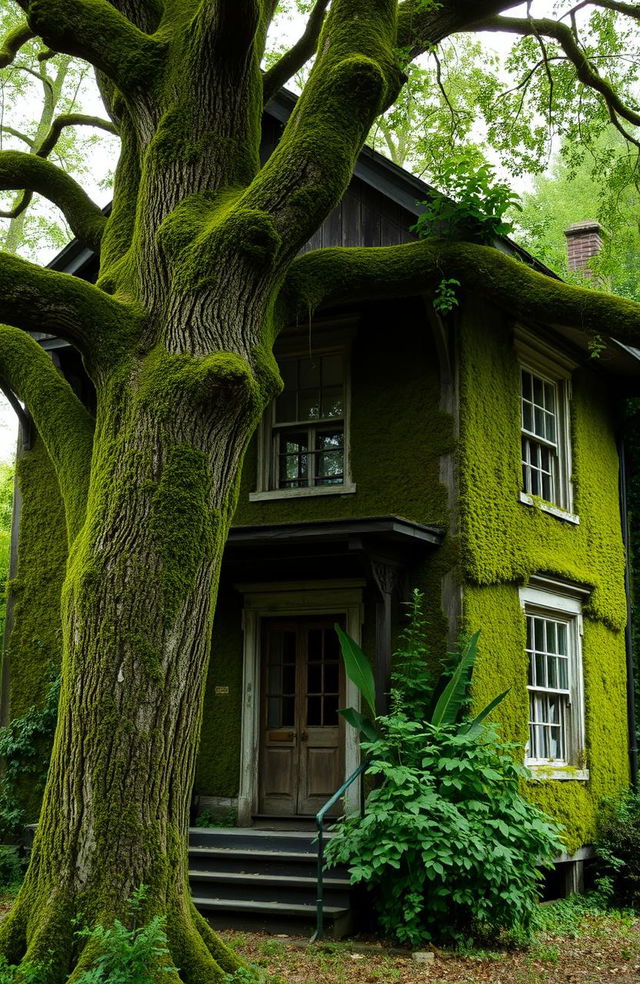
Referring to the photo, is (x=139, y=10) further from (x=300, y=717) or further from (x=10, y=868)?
(x=10, y=868)

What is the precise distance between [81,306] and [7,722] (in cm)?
760

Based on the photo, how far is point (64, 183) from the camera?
895 centimetres

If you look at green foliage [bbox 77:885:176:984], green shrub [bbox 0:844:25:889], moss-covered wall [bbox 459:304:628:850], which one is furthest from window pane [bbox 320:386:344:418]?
green foliage [bbox 77:885:176:984]

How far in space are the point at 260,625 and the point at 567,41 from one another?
290 inches

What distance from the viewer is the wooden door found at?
10.9m

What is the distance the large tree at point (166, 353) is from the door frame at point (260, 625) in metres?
3.63

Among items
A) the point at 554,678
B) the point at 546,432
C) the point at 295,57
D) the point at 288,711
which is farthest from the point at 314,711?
the point at 295,57

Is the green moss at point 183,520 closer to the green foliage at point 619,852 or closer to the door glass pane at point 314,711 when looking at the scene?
the door glass pane at point 314,711

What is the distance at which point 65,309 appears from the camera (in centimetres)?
638

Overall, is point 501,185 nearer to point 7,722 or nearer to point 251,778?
point 251,778

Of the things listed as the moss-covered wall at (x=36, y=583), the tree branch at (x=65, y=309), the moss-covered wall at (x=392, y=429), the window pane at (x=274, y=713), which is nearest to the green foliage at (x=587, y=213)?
the moss-covered wall at (x=392, y=429)

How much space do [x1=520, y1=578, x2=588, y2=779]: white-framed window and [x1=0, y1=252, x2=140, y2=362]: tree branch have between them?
20.5ft

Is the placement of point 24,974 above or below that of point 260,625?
below

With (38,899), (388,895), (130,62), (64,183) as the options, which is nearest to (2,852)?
(388,895)
